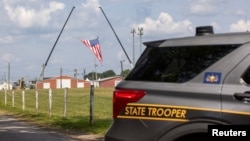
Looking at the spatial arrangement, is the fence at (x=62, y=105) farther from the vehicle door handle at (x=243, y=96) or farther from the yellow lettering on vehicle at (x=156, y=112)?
the vehicle door handle at (x=243, y=96)

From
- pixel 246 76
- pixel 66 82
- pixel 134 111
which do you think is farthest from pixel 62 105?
pixel 66 82

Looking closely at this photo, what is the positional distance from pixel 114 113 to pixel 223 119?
1.16m

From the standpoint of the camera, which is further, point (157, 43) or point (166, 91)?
point (157, 43)

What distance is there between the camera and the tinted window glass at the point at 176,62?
4.47 m

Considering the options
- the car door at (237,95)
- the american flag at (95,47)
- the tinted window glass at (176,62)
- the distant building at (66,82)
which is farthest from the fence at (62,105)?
the distant building at (66,82)

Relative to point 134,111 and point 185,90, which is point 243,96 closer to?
point 185,90

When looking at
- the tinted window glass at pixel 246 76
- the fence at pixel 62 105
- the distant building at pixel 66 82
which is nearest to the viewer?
the tinted window glass at pixel 246 76

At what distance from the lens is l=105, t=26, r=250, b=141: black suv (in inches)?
166

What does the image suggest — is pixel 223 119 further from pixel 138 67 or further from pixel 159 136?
pixel 138 67

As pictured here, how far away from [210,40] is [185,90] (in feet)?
1.78

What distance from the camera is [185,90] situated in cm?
442

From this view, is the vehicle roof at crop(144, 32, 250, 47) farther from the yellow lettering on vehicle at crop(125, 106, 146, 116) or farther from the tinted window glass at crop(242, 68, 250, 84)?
the yellow lettering on vehicle at crop(125, 106, 146, 116)

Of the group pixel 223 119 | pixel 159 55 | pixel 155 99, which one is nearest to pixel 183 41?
pixel 159 55

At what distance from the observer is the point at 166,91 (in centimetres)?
451
